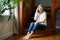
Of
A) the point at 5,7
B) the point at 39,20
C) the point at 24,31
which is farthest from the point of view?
the point at 24,31

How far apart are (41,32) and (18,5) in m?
1.08

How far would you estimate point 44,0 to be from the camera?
582 centimetres

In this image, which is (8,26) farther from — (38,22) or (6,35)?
(38,22)

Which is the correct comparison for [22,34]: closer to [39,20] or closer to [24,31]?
[24,31]

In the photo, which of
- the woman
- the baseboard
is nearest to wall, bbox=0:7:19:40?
the baseboard

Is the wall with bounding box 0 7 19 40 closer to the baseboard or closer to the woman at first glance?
the baseboard

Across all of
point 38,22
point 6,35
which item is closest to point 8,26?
point 6,35

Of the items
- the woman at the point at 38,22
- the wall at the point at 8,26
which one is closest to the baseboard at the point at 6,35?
the wall at the point at 8,26

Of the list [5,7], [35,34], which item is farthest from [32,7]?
[5,7]

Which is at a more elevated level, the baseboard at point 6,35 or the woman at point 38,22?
the woman at point 38,22

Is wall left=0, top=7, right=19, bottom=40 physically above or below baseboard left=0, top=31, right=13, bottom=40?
above

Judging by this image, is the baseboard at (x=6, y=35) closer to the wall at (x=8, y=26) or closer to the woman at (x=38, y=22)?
the wall at (x=8, y=26)

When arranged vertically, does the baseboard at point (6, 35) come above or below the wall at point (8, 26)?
below

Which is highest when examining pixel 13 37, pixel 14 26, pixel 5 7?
pixel 5 7
